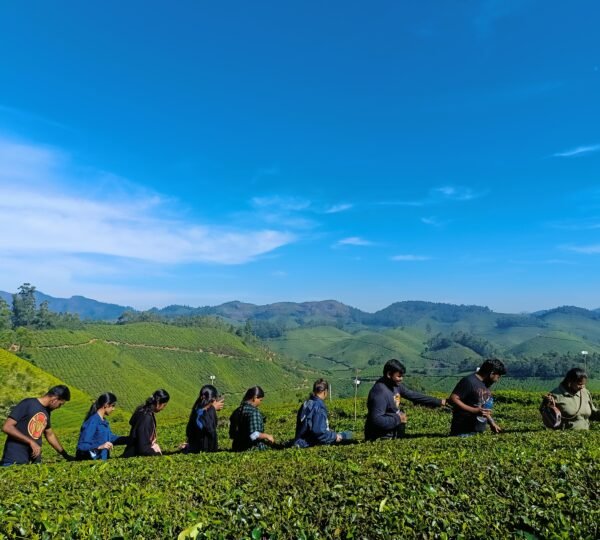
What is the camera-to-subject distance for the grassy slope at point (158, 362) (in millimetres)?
85500

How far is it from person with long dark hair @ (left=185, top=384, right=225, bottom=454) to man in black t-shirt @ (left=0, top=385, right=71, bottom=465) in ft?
6.19

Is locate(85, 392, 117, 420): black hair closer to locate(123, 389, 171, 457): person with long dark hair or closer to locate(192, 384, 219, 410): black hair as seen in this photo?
locate(123, 389, 171, 457): person with long dark hair

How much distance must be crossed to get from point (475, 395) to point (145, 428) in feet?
16.9

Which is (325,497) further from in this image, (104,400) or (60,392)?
(60,392)

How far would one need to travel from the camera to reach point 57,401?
6.93m

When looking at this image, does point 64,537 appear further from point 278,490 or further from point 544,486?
→ point 544,486

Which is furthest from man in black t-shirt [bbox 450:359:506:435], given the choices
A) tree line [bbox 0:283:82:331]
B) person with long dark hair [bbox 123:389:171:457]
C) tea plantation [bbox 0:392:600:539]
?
tree line [bbox 0:283:82:331]

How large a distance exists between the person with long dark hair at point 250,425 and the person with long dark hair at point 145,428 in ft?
3.82

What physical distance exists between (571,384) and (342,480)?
5035 millimetres

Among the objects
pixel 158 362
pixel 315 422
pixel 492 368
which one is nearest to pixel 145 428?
pixel 315 422

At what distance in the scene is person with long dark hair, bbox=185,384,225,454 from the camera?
23.2ft

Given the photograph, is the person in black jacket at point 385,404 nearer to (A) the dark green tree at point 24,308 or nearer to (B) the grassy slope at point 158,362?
(B) the grassy slope at point 158,362

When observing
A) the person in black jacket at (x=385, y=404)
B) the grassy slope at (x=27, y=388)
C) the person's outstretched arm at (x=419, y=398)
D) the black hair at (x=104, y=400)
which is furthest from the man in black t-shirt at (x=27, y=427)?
the grassy slope at (x=27, y=388)

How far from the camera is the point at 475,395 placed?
286 inches
